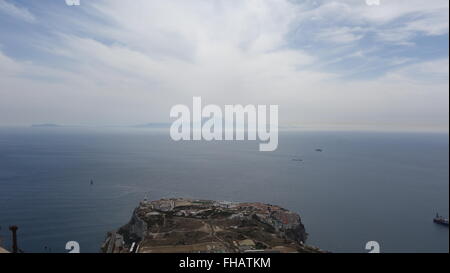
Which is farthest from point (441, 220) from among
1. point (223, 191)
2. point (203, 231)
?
point (203, 231)

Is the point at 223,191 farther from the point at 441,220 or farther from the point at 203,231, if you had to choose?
the point at 441,220

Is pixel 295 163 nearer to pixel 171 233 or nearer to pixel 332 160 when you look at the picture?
pixel 332 160

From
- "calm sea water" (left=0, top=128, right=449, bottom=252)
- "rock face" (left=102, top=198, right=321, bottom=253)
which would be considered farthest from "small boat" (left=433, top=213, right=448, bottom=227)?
"rock face" (left=102, top=198, right=321, bottom=253)

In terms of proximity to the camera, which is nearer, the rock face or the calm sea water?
the rock face

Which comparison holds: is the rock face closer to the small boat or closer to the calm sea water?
the calm sea water

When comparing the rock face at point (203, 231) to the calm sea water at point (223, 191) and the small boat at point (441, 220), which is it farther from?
the small boat at point (441, 220)

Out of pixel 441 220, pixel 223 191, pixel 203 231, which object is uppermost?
pixel 203 231
